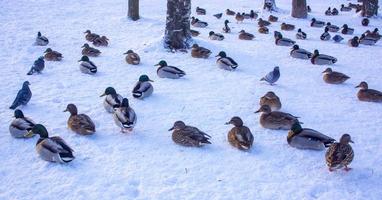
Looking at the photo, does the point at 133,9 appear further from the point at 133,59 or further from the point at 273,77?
the point at 273,77

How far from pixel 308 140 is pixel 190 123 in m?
2.24

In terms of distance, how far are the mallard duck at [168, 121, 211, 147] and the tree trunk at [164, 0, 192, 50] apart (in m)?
6.61

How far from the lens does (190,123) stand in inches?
321

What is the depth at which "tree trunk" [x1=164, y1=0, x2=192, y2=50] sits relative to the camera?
13.2m

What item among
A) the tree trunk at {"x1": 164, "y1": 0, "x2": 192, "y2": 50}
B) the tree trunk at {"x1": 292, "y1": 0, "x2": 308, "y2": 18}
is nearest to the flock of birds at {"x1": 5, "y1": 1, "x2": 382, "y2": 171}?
the tree trunk at {"x1": 164, "y1": 0, "x2": 192, "y2": 50}

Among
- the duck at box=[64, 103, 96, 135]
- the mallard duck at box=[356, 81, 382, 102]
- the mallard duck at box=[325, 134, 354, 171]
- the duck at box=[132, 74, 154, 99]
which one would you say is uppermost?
the mallard duck at box=[325, 134, 354, 171]

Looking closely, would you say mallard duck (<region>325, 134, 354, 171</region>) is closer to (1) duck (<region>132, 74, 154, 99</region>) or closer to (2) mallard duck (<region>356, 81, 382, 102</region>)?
(2) mallard duck (<region>356, 81, 382, 102</region>)

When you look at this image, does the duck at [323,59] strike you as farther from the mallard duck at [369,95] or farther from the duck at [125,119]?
the duck at [125,119]

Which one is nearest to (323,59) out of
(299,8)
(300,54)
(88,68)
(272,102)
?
(300,54)

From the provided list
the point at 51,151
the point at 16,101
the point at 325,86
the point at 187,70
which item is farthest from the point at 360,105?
the point at 16,101

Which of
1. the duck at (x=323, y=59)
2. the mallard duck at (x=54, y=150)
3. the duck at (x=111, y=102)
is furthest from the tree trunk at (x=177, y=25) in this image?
the mallard duck at (x=54, y=150)

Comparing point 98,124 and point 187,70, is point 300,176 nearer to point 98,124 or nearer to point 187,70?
point 98,124

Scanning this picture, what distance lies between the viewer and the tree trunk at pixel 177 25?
1319cm

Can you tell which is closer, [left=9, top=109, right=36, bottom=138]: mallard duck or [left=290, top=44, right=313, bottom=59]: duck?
[left=9, top=109, right=36, bottom=138]: mallard duck
